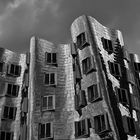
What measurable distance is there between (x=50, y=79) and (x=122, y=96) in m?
8.14

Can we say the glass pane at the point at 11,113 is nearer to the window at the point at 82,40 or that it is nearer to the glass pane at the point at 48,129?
the glass pane at the point at 48,129

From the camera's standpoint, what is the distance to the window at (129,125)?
23.7 metres

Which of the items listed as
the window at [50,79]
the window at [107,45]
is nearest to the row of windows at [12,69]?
the window at [50,79]

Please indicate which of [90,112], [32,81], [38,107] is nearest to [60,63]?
[32,81]

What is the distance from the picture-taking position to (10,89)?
31.3 m

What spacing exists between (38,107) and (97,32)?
10735 mm

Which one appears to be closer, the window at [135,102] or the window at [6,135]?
the window at [135,102]

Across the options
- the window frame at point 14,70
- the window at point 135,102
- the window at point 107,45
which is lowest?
the window at point 135,102

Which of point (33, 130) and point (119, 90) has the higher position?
Result: point (119, 90)

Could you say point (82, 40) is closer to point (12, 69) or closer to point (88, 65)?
point (88, 65)

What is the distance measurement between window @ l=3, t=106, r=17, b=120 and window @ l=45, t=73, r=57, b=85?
479 cm

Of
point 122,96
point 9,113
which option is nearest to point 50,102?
point 9,113

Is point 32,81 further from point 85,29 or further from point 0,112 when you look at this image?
point 85,29

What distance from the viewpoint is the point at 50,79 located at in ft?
98.4
